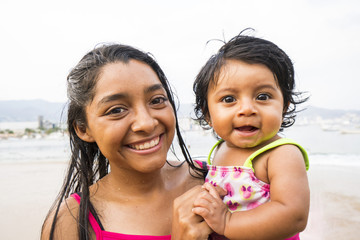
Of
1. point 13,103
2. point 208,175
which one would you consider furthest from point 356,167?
point 13,103

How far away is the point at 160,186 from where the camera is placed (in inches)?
73.1

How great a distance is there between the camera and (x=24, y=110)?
1580 inches

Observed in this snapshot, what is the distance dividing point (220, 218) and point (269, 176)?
38cm

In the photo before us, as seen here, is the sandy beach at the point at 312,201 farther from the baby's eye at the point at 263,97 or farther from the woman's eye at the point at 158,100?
the woman's eye at the point at 158,100

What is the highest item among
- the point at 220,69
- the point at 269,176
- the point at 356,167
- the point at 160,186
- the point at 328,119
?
the point at 220,69

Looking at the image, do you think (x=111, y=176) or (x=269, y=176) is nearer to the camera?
(x=269, y=176)

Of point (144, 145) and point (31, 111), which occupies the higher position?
point (144, 145)

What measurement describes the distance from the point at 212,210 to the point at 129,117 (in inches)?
27.0

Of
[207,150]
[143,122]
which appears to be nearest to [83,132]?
[143,122]

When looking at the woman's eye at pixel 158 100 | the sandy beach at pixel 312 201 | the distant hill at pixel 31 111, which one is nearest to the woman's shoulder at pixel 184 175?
the woman's eye at pixel 158 100

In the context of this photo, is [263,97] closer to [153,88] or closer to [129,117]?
[153,88]

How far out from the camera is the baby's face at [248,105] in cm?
169

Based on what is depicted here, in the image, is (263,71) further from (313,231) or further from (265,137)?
(313,231)

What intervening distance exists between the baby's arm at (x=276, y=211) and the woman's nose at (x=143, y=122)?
19.1 inches
